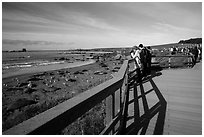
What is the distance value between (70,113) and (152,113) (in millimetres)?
3185

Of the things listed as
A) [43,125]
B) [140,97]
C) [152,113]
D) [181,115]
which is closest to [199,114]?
[181,115]

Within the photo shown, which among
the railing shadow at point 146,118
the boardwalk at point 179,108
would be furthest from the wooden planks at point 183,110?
the railing shadow at point 146,118

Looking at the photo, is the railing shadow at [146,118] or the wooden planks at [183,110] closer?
the railing shadow at [146,118]

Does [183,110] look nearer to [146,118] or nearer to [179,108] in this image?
[179,108]

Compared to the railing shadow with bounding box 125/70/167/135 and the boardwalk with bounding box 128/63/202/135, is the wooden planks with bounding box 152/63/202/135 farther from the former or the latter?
the railing shadow with bounding box 125/70/167/135

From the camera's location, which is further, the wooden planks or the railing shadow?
the wooden planks

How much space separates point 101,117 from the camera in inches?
241

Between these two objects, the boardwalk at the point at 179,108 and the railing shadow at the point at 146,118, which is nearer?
the railing shadow at the point at 146,118

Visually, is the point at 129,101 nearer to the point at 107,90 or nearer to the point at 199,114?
the point at 199,114

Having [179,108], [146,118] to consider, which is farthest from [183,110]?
[146,118]

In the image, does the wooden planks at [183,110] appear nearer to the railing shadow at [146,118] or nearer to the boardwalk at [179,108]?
the boardwalk at [179,108]

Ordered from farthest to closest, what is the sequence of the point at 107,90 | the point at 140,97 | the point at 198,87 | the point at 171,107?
the point at 198,87 → the point at 140,97 → the point at 171,107 → the point at 107,90

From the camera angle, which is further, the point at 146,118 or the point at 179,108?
the point at 179,108

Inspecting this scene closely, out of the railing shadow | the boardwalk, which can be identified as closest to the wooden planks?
the boardwalk
